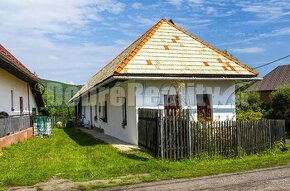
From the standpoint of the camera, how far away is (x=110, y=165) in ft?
34.8

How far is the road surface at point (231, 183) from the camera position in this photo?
7.68 metres

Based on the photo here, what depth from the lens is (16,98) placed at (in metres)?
23.0

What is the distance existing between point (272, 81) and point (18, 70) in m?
35.2

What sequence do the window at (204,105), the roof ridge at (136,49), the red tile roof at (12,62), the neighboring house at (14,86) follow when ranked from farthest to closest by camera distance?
the neighboring house at (14,86), the window at (204,105), the red tile roof at (12,62), the roof ridge at (136,49)

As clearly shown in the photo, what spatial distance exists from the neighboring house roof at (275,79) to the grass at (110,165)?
111 ft

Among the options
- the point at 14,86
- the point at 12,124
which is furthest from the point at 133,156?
the point at 14,86

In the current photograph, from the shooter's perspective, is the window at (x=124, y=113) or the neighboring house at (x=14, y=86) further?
the neighboring house at (x=14, y=86)

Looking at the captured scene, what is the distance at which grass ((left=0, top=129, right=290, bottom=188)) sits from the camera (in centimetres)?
912

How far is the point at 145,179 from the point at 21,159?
17.9 feet

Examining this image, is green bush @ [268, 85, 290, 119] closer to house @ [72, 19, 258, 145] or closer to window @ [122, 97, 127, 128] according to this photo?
house @ [72, 19, 258, 145]

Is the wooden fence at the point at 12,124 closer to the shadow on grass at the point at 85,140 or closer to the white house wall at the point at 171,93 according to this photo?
the shadow on grass at the point at 85,140

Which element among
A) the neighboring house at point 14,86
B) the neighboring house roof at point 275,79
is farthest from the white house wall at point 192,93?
the neighboring house roof at point 275,79

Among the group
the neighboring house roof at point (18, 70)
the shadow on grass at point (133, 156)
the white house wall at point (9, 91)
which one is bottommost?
the shadow on grass at point (133, 156)

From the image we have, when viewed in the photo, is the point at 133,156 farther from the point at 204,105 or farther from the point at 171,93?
the point at 204,105
